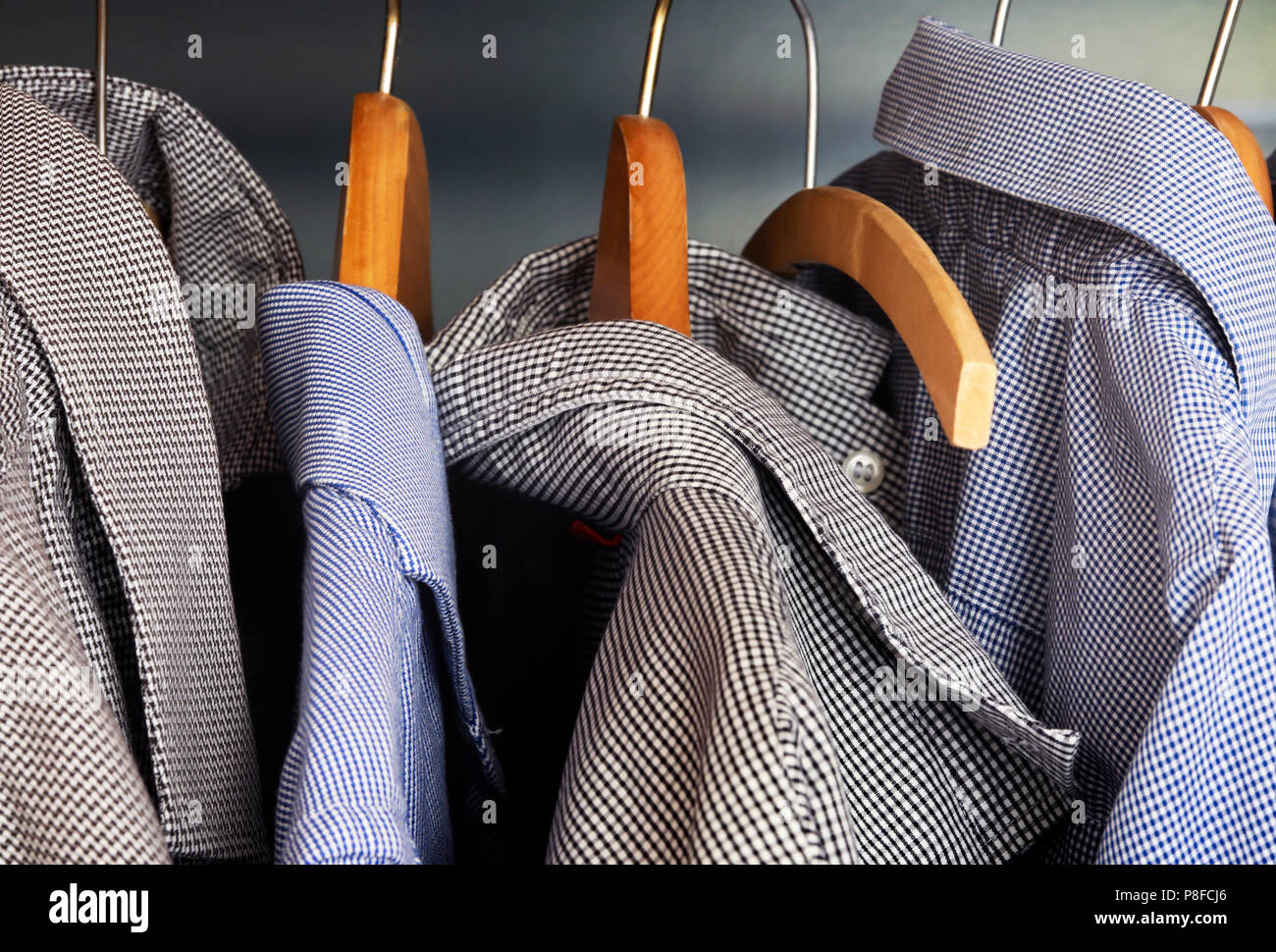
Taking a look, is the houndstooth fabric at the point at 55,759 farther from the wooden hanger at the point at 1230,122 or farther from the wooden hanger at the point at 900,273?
the wooden hanger at the point at 1230,122

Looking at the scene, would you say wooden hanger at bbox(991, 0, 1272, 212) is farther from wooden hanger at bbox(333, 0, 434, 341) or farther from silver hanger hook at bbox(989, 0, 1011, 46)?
wooden hanger at bbox(333, 0, 434, 341)

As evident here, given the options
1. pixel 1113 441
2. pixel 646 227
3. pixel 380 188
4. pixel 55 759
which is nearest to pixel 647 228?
pixel 646 227

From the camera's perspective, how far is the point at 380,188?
0.52m

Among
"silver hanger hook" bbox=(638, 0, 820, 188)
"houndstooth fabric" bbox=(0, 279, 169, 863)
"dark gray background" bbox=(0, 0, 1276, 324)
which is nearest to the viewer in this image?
"houndstooth fabric" bbox=(0, 279, 169, 863)

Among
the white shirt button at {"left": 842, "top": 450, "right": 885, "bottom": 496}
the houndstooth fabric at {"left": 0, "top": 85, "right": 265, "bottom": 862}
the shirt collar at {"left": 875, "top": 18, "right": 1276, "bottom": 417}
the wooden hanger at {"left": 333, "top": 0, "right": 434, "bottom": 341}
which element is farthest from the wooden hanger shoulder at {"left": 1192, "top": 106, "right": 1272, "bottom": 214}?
the houndstooth fabric at {"left": 0, "top": 85, "right": 265, "bottom": 862}

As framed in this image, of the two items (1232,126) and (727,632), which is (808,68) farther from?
(727,632)

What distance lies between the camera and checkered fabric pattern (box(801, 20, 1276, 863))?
16.4 inches

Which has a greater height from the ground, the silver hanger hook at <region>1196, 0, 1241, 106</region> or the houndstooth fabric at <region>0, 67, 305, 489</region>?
the silver hanger hook at <region>1196, 0, 1241, 106</region>

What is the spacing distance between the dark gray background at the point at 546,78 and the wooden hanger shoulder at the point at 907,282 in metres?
0.22

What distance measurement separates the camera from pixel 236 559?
58cm

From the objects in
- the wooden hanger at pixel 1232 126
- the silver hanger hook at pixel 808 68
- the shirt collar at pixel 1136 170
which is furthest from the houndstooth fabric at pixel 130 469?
the wooden hanger at pixel 1232 126

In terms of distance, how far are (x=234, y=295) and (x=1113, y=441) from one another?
449 mm
